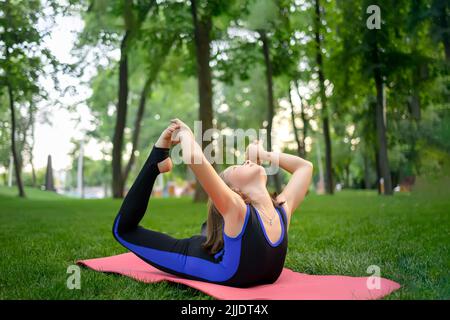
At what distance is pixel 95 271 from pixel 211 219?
3.48 ft

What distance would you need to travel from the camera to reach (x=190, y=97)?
1206 inches

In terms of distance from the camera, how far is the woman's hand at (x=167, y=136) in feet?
10.4

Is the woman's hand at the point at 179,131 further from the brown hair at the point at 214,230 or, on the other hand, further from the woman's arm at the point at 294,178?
the woman's arm at the point at 294,178

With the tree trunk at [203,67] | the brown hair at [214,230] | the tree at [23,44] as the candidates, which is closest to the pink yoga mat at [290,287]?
the brown hair at [214,230]

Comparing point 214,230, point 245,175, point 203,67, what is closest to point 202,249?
point 214,230

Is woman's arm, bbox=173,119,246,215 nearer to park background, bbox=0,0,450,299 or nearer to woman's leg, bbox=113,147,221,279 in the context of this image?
woman's leg, bbox=113,147,221,279

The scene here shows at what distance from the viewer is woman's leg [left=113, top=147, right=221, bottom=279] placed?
3.33 metres

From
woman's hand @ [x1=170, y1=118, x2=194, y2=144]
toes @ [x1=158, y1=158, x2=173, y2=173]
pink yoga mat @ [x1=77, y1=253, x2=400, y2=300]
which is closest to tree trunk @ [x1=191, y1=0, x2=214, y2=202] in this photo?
pink yoga mat @ [x1=77, y1=253, x2=400, y2=300]

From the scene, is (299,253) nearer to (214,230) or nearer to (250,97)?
(214,230)

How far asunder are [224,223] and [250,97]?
2458 cm

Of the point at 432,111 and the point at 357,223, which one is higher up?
the point at 432,111

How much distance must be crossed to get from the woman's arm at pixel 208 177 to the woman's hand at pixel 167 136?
0.30 ft

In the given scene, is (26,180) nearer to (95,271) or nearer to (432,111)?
(432,111)
